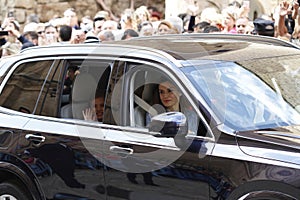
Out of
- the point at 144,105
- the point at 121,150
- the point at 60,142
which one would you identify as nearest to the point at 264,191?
the point at 121,150

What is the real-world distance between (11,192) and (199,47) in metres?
1.87

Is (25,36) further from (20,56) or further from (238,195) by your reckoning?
(238,195)

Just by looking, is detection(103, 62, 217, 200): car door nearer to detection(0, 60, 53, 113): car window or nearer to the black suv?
the black suv

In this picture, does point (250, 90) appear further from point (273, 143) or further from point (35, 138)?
point (35, 138)

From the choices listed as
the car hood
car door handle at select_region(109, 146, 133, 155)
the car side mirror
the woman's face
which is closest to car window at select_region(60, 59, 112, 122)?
car door handle at select_region(109, 146, 133, 155)

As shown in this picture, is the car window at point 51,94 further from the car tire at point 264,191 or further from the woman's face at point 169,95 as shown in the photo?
the car tire at point 264,191

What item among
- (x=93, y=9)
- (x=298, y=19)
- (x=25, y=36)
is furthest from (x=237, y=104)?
(x=93, y=9)

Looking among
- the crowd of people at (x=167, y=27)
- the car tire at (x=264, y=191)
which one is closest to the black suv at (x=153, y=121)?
the car tire at (x=264, y=191)

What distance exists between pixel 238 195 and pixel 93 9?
12946 mm

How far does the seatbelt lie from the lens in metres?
4.23

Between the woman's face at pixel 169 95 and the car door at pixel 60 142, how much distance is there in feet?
1.66

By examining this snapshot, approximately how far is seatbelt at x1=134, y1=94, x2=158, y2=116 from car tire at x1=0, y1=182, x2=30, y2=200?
4.03ft

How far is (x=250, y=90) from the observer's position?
12.8 ft

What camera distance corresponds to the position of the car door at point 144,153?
3.65 meters
